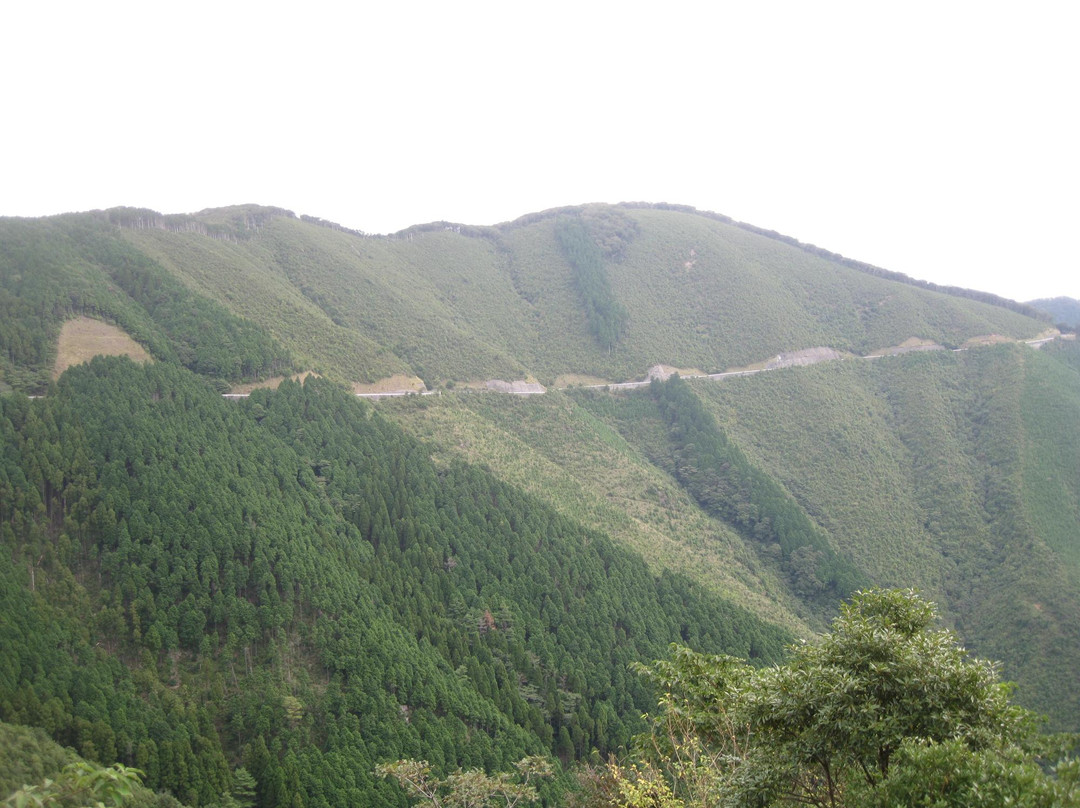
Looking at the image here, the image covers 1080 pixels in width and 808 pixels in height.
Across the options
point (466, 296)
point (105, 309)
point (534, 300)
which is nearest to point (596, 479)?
point (105, 309)

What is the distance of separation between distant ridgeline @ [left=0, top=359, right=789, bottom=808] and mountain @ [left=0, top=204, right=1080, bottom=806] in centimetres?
18

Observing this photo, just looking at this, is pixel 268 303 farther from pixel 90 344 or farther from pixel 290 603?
pixel 290 603

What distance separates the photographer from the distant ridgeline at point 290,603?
31766 millimetres

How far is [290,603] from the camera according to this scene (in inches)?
1518

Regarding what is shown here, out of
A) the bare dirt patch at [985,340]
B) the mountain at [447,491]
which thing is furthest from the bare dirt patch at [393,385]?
the bare dirt patch at [985,340]

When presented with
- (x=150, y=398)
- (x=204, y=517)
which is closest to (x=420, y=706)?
(x=204, y=517)

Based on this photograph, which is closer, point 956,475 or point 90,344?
point 90,344

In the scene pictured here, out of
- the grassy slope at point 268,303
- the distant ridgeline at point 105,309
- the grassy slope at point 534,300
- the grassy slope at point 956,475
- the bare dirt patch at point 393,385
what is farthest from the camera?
the grassy slope at point 534,300

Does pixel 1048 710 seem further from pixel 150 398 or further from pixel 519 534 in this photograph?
pixel 150 398

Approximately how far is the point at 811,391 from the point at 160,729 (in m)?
81.7

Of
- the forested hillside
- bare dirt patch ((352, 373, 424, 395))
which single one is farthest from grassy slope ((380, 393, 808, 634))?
the forested hillside

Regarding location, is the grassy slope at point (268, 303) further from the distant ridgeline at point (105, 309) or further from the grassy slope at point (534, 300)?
the distant ridgeline at point (105, 309)

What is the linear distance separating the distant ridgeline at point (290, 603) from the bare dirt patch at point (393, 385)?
39.4ft

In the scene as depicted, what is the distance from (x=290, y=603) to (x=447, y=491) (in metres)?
17.9
